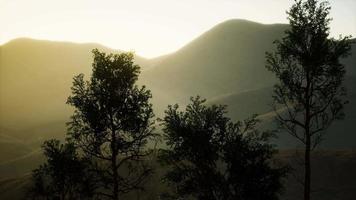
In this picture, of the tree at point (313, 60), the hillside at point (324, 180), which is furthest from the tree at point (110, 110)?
the hillside at point (324, 180)

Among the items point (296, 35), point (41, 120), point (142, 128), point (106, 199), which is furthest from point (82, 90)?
point (41, 120)

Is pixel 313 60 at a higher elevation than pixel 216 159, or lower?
higher

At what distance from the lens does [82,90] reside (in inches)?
833

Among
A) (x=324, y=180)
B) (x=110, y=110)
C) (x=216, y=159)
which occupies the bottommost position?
(x=324, y=180)

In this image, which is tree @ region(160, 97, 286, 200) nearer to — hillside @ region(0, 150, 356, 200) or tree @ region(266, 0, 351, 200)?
tree @ region(266, 0, 351, 200)

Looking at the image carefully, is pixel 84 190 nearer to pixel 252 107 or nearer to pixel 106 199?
pixel 106 199

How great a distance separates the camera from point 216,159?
61.7ft

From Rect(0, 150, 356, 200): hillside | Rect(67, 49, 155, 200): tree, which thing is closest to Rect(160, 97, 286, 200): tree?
Rect(67, 49, 155, 200): tree

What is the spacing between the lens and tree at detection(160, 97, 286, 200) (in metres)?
18.5

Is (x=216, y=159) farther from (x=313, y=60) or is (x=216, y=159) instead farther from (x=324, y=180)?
(x=324, y=180)

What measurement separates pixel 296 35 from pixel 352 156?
1809 inches

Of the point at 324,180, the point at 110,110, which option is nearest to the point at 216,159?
the point at 110,110

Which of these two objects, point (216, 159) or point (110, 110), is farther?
point (110, 110)

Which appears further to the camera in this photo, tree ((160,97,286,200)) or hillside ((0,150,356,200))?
hillside ((0,150,356,200))
